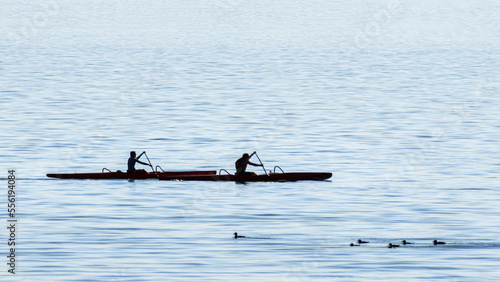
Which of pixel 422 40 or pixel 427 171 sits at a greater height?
pixel 422 40

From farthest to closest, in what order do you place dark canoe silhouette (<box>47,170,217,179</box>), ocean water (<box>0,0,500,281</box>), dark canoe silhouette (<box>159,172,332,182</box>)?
dark canoe silhouette (<box>47,170,217,179</box>)
dark canoe silhouette (<box>159,172,332,182</box>)
ocean water (<box>0,0,500,281</box>)

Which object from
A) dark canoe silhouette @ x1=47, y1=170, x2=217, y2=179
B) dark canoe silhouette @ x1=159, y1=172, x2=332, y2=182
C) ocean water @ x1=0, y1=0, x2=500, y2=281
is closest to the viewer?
ocean water @ x1=0, y1=0, x2=500, y2=281

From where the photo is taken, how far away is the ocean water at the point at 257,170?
30.4 meters

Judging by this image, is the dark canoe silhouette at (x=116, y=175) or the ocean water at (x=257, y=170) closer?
the ocean water at (x=257, y=170)

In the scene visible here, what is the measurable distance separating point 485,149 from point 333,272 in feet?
101

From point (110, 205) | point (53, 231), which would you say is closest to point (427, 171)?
point (110, 205)

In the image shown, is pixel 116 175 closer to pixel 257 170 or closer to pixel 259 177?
pixel 259 177

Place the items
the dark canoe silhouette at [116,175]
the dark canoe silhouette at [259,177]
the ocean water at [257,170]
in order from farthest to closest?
the dark canoe silhouette at [116,175] → the dark canoe silhouette at [259,177] → the ocean water at [257,170]

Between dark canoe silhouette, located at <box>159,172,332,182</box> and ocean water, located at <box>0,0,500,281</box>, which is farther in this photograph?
dark canoe silhouette, located at <box>159,172,332,182</box>

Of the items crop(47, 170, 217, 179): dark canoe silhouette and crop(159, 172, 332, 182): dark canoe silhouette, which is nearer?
crop(159, 172, 332, 182): dark canoe silhouette

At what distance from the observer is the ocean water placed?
30359 millimetres

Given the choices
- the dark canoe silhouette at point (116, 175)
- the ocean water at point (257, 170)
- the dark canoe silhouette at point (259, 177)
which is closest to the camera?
the ocean water at point (257, 170)

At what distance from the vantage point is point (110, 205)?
3934 centimetres

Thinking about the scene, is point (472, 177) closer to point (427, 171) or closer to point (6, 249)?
point (427, 171)
